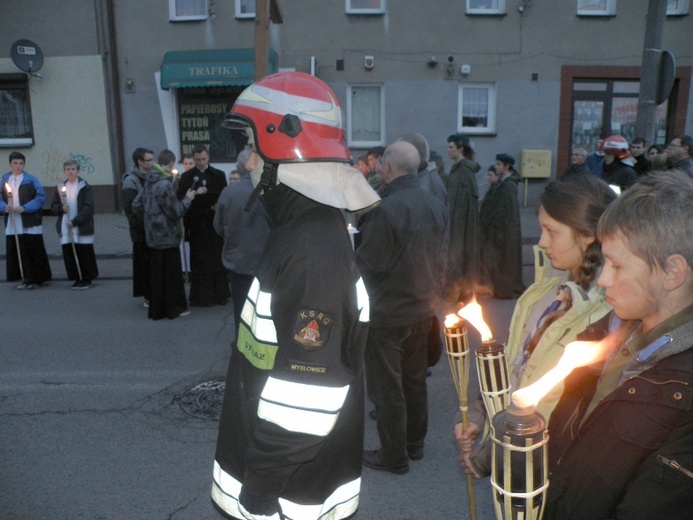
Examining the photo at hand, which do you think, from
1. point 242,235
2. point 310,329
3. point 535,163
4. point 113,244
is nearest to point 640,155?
point 242,235

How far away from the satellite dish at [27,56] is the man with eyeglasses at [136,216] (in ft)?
30.0

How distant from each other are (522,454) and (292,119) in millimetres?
1227

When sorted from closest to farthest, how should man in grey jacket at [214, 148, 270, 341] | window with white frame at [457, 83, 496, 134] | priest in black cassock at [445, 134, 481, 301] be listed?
man in grey jacket at [214, 148, 270, 341] < priest in black cassock at [445, 134, 481, 301] < window with white frame at [457, 83, 496, 134]

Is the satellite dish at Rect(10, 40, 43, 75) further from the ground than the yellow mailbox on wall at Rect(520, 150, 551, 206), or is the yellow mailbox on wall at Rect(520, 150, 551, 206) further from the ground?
the satellite dish at Rect(10, 40, 43, 75)

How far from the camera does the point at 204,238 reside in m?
7.65

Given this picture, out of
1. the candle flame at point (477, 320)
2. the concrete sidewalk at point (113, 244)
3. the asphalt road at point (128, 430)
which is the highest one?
the candle flame at point (477, 320)

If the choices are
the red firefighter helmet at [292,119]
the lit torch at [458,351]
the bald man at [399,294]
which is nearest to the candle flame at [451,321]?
the lit torch at [458,351]

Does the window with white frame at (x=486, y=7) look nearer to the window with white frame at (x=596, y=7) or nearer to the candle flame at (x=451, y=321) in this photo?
the window with white frame at (x=596, y=7)

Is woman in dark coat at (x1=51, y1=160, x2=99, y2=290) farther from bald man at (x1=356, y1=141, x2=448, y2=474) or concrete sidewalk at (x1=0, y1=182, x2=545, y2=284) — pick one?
bald man at (x1=356, y1=141, x2=448, y2=474)

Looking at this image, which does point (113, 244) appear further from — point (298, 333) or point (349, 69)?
point (298, 333)

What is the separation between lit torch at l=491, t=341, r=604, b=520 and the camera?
1034 millimetres

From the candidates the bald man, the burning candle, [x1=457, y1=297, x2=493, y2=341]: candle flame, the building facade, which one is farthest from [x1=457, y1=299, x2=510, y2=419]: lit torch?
the building facade

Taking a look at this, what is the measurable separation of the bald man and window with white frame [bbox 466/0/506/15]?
12.6 meters

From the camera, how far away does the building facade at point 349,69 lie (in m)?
14.8
